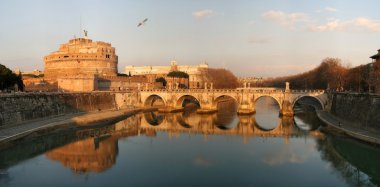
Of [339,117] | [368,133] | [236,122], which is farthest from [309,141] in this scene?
[236,122]

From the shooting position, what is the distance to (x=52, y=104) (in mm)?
26438

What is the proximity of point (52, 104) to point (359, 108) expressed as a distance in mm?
22397

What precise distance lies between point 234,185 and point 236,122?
16513 mm

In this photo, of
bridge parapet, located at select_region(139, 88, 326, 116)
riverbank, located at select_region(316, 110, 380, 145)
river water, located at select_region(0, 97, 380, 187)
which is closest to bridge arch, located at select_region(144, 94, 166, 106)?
bridge parapet, located at select_region(139, 88, 326, 116)

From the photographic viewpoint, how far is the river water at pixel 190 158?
43.4ft

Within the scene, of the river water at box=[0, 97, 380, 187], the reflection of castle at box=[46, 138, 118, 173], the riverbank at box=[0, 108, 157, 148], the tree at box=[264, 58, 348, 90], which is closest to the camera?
the river water at box=[0, 97, 380, 187]

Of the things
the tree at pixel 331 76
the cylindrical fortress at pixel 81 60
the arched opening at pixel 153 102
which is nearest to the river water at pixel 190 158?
the tree at pixel 331 76

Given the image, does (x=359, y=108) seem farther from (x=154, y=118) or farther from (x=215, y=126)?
(x=154, y=118)

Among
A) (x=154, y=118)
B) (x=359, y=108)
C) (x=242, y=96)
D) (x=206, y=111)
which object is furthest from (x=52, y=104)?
(x=359, y=108)

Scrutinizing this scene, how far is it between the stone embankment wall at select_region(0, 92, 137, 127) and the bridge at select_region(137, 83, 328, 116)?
3.78 m

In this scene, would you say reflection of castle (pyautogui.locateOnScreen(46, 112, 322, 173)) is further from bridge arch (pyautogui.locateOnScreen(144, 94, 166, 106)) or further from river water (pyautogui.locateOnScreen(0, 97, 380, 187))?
bridge arch (pyautogui.locateOnScreen(144, 94, 166, 106))

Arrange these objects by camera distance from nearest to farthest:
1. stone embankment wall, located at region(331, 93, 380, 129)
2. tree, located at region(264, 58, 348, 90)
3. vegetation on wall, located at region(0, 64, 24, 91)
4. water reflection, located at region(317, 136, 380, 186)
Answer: water reflection, located at region(317, 136, 380, 186)
stone embankment wall, located at region(331, 93, 380, 129)
vegetation on wall, located at region(0, 64, 24, 91)
tree, located at region(264, 58, 348, 90)

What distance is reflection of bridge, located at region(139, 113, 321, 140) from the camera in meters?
23.7

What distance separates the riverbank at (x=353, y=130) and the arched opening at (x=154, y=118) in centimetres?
1364
